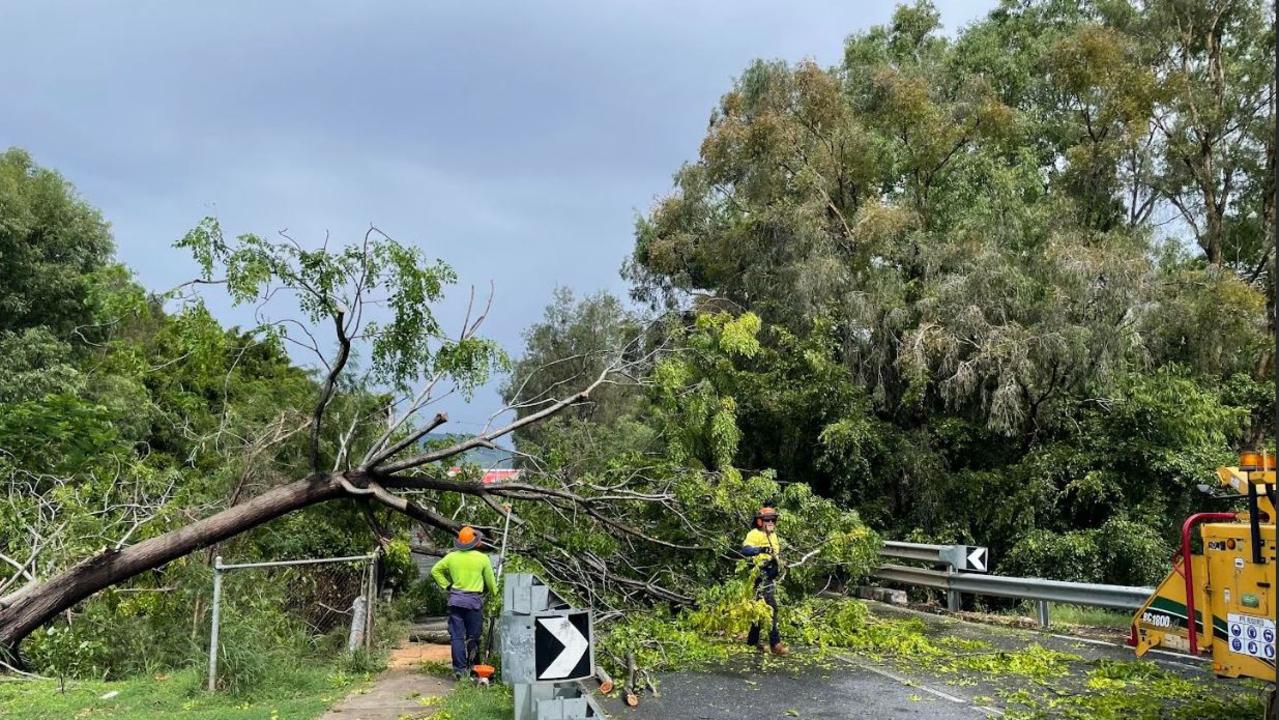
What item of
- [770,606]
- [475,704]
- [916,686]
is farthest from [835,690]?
[475,704]

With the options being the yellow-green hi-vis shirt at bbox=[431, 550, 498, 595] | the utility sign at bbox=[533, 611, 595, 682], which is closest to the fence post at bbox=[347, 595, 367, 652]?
the yellow-green hi-vis shirt at bbox=[431, 550, 498, 595]

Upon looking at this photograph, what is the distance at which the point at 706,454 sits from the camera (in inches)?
628

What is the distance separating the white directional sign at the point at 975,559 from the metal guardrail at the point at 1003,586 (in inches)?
8.5

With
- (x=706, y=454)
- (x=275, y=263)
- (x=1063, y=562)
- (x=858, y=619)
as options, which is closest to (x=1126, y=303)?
(x=1063, y=562)

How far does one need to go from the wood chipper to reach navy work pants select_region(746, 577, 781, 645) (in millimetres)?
3457

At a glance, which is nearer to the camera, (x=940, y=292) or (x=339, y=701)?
(x=339, y=701)

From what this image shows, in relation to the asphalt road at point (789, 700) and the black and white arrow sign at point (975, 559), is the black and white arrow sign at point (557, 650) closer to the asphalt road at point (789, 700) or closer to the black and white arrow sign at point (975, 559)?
the asphalt road at point (789, 700)

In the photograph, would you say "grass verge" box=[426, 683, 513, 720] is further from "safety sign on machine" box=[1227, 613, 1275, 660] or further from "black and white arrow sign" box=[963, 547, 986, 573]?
"black and white arrow sign" box=[963, 547, 986, 573]

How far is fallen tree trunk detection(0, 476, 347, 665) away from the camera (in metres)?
9.05

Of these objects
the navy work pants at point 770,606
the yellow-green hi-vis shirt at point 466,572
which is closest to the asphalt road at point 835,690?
the navy work pants at point 770,606

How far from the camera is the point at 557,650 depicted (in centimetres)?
550

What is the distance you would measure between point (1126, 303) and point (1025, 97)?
30.2 ft

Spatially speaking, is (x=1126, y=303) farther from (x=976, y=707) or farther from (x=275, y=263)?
(x=275, y=263)

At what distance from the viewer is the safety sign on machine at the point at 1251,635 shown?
617cm
